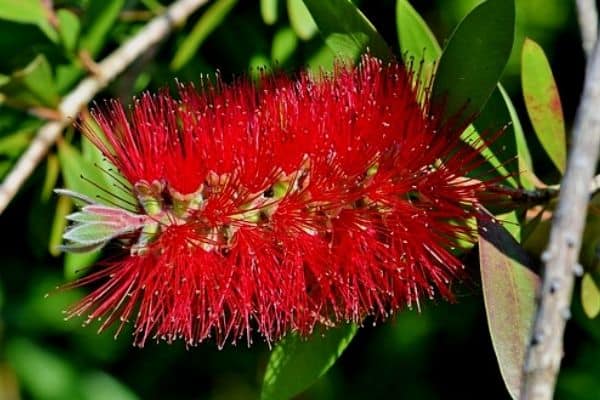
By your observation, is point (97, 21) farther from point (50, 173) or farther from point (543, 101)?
point (543, 101)

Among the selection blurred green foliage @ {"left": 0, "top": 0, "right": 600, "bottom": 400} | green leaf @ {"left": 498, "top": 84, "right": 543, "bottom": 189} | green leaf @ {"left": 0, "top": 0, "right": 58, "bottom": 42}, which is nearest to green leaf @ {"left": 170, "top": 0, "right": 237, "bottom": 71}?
blurred green foliage @ {"left": 0, "top": 0, "right": 600, "bottom": 400}

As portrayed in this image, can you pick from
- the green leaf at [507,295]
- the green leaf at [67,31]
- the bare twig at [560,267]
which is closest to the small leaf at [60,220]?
the green leaf at [67,31]

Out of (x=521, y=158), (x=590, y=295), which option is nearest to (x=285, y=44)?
(x=521, y=158)

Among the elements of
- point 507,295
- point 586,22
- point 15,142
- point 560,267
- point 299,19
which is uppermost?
point 299,19

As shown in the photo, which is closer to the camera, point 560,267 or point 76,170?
point 560,267

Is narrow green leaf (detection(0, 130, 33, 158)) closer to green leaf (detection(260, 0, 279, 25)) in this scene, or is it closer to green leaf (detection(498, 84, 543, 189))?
green leaf (detection(260, 0, 279, 25))

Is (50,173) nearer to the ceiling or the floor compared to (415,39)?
nearer to the floor
